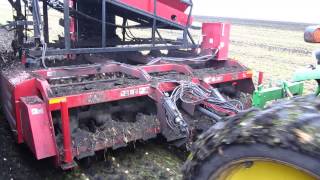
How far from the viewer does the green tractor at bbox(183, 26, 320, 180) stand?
4.86 ft

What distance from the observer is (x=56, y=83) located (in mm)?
4871

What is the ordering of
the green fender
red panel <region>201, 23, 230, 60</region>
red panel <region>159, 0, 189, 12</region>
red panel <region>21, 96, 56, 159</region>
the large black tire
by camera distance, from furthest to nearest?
red panel <region>159, 0, 189, 12</region> → red panel <region>201, 23, 230, 60</region> → red panel <region>21, 96, 56, 159</region> → the green fender → the large black tire

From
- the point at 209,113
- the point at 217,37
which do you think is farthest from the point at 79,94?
the point at 217,37

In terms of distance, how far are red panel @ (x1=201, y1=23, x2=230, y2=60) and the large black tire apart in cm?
442

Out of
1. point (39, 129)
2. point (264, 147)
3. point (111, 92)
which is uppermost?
point (264, 147)

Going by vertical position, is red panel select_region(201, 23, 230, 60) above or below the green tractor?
above

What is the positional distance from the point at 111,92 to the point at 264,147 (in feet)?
9.58

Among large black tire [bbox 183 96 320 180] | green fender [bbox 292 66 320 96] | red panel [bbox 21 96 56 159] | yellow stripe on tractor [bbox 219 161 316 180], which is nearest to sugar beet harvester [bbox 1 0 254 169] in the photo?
red panel [bbox 21 96 56 159]

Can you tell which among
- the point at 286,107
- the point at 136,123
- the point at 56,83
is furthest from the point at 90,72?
the point at 286,107

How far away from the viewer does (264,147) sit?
1576 mm

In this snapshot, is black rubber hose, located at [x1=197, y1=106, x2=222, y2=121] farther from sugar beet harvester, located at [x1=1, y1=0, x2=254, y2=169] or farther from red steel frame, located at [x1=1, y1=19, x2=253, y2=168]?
red steel frame, located at [x1=1, y1=19, x2=253, y2=168]

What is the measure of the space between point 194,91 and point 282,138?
337 centimetres

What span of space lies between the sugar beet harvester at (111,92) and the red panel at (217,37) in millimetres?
16

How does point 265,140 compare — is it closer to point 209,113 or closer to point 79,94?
point 79,94
